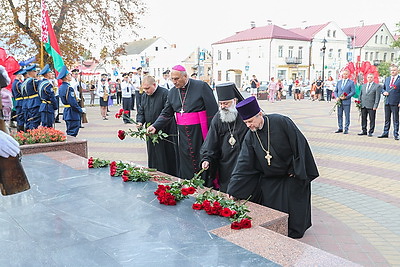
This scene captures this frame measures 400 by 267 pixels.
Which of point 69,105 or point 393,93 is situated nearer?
point 69,105

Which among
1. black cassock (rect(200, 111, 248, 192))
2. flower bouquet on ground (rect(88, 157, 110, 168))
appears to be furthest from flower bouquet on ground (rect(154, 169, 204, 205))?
flower bouquet on ground (rect(88, 157, 110, 168))

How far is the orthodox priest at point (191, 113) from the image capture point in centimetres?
581

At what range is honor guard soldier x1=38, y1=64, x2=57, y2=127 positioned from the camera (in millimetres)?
10055

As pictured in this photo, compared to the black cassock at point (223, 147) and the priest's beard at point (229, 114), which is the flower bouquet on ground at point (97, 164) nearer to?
the black cassock at point (223, 147)

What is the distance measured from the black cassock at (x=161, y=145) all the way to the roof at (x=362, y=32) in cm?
6169

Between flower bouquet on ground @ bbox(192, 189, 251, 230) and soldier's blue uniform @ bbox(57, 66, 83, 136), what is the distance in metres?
5.61

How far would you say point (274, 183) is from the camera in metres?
4.29

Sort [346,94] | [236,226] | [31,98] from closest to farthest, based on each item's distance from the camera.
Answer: [236,226]
[31,98]
[346,94]

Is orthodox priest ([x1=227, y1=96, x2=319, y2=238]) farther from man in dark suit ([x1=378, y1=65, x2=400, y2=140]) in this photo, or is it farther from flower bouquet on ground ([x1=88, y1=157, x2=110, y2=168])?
man in dark suit ([x1=378, y1=65, x2=400, y2=140])

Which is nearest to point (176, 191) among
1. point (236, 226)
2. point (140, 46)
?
point (236, 226)

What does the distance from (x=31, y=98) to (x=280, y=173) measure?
863 cm

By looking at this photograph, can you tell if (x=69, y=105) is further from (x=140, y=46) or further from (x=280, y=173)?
(x=140, y=46)

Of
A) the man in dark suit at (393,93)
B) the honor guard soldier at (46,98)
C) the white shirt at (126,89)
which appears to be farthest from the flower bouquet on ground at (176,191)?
the white shirt at (126,89)

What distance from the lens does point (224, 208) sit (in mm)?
3721
